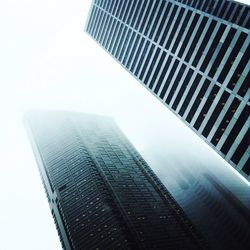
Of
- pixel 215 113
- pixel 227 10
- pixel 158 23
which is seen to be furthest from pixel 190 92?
pixel 158 23

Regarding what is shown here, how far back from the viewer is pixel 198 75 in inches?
2685

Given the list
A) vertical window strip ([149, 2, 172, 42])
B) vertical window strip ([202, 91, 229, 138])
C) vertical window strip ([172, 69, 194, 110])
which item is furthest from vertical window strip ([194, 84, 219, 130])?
vertical window strip ([149, 2, 172, 42])

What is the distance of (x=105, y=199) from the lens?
13450 cm

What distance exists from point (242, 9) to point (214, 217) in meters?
160

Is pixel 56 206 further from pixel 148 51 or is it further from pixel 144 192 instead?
pixel 148 51

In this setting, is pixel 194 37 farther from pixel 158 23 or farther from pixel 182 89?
pixel 158 23

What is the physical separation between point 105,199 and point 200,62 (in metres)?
79.6

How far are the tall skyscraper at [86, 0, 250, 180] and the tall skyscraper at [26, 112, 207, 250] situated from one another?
187 ft

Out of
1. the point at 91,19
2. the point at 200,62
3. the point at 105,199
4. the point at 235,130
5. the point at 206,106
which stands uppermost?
the point at 200,62

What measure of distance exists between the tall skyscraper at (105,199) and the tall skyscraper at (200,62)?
5694 cm

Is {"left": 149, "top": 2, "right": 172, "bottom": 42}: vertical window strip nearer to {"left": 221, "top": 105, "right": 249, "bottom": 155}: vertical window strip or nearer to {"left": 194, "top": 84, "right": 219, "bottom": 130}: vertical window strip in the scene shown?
{"left": 194, "top": 84, "right": 219, "bottom": 130}: vertical window strip

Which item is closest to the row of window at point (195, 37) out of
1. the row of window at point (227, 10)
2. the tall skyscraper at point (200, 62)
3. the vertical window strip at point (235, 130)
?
the tall skyscraper at point (200, 62)

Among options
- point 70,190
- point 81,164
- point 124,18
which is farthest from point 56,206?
point 124,18

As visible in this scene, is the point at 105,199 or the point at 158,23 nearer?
the point at 158,23
